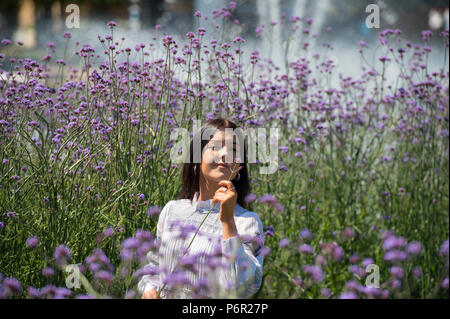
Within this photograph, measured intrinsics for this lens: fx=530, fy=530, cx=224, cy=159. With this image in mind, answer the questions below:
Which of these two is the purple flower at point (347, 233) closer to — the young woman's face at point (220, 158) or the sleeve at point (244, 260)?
the sleeve at point (244, 260)

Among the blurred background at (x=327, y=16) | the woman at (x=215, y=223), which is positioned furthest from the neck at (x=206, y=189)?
the blurred background at (x=327, y=16)

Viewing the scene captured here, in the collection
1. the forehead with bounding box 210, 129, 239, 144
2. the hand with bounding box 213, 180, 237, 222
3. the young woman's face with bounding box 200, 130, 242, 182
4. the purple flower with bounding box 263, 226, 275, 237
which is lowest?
the purple flower with bounding box 263, 226, 275, 237

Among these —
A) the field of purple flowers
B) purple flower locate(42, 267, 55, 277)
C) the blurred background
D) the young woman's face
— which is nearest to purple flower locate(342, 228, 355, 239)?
the field of purple flowers

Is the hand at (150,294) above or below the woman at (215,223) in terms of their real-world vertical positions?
below

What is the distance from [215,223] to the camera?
2.05 meters

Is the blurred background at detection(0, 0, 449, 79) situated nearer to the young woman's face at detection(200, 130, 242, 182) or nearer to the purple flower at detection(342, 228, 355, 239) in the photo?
the young woman's face at detection(200, 130, 242, 182)

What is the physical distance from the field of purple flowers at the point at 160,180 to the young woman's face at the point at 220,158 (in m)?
0.22

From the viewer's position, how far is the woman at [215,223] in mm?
1741

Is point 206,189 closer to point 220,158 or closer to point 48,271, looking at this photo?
point 220,158

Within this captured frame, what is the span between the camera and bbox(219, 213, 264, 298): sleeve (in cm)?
162

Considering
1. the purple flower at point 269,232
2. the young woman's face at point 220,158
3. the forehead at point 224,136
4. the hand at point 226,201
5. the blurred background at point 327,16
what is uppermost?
the blurred background at point 327,16
